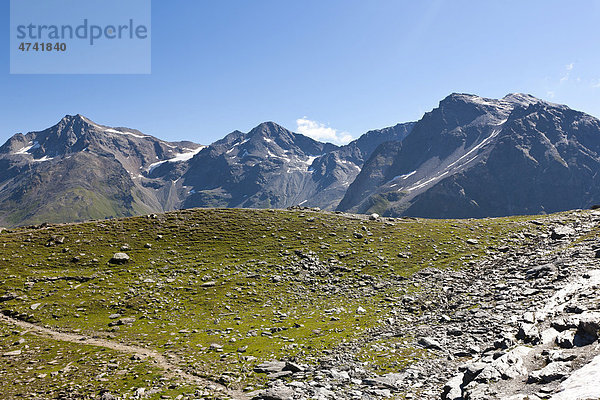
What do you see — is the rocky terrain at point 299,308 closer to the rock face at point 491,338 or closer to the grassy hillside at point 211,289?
the rock face at point 491,338

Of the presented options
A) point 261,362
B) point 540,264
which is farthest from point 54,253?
point 540,264

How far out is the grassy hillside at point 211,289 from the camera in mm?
24672

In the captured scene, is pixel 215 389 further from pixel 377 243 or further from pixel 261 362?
pixel 377 243

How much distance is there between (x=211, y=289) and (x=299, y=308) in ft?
41.1

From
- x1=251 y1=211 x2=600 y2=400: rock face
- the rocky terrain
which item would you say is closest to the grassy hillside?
the rocky terrain

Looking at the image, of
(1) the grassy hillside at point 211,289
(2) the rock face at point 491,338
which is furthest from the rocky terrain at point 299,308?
(1) the grassy hillside at point 211,289

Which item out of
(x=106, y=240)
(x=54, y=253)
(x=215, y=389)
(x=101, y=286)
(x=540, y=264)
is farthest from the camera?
(x=106, y=240)

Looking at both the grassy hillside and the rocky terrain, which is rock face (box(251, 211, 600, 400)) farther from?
the grassy hillside

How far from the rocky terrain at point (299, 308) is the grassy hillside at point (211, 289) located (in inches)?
8.9

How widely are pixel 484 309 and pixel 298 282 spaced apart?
74.2 ft

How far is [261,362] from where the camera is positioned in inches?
980

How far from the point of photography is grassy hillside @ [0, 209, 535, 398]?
2467 cm

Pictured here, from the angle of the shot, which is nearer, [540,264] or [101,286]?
[540,264]

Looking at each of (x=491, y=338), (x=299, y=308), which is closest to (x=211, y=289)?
(x=299, y=308)
